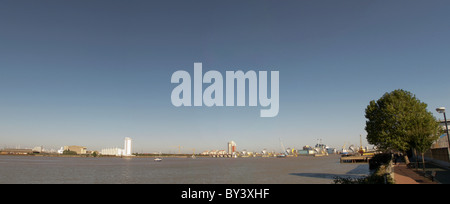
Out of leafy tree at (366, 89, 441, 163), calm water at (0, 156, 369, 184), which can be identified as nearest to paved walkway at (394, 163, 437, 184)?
leafy tree at (366, 89, 441, 163)

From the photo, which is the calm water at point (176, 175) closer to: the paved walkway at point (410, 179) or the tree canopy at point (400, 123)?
the tree canopy at point (400, 123)

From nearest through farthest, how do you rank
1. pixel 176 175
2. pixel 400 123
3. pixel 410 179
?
pixel 410 179 → pixel 400 123 → pixel 176 175

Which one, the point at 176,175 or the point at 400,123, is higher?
the point at 400,123

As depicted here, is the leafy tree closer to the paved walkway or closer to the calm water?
the paved walkway

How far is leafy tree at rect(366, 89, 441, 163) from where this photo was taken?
37312 millimetres

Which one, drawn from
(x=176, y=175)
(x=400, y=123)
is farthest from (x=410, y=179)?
(x=176, y=175)

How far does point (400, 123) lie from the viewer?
44.3 m

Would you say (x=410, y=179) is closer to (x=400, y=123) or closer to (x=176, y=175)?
(x=400, y=123)

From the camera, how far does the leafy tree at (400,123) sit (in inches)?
1469

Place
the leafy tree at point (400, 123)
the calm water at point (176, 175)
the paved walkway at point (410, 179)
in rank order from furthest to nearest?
the calm water at point (176, 175)
the leafy tree at point (400, 123)
the paved walkway at point (410, 179)

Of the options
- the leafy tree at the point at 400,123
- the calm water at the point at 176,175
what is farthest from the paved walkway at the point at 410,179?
the calm water at the point at 176,175
